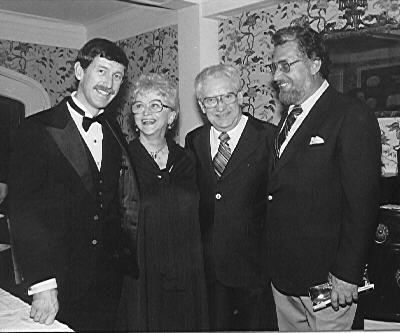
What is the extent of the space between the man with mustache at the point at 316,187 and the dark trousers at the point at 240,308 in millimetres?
42

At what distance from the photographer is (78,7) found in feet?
5.38

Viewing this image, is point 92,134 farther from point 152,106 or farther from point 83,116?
point 152,106

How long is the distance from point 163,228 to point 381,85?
74cm

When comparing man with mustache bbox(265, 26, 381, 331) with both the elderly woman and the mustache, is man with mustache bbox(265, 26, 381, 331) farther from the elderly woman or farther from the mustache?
the mustache

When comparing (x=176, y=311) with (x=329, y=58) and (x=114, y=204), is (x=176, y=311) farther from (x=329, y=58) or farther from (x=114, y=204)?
(x=329, y=58)

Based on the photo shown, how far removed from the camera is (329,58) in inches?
66.5

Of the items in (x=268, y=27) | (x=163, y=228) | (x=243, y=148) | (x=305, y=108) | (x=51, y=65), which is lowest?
(x=163, y=228)

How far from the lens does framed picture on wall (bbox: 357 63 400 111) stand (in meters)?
1.65

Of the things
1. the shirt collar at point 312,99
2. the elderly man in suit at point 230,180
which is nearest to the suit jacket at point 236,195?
the elderly man in suit at point 230,180

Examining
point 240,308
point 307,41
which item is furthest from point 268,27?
point 240,308

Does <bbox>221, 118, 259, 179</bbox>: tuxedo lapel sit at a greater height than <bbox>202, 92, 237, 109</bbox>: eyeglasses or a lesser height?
lesser

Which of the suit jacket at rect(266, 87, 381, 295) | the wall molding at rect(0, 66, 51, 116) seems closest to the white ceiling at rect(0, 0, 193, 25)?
the wall molding at rect(0, 66, 51, 116)

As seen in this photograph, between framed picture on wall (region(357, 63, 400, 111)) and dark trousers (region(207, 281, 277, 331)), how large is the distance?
625 mm

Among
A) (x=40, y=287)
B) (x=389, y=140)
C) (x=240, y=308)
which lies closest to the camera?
(x=40, y=287)
